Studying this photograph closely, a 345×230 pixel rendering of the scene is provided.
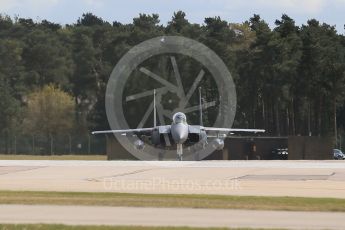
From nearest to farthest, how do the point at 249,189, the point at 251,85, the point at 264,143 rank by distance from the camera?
the point at 249,189 < the point at 264,143 < the point at 251,85

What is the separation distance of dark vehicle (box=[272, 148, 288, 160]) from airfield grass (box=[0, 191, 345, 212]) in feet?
159

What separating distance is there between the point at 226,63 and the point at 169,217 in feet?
274

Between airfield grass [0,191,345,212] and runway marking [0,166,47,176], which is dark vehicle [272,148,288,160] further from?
airfield grass [0,191,345,212]

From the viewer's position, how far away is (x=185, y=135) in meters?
54.9

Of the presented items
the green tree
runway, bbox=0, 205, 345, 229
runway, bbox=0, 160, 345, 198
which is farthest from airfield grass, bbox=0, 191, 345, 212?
Result: the green tree

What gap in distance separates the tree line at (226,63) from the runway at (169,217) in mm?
74868

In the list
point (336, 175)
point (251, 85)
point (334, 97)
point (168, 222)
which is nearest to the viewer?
point (168, 222)

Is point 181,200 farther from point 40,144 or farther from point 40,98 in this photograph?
point 40,98

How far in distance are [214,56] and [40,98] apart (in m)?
25.4

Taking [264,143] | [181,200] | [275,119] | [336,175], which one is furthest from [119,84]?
[181,200]

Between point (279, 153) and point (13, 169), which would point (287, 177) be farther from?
point (279, 153)

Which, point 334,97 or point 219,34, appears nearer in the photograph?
point 334,97

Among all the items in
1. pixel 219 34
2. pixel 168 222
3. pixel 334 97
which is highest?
pixel 219 34

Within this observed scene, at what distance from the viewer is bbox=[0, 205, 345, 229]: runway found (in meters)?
15.8
